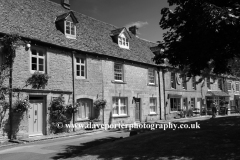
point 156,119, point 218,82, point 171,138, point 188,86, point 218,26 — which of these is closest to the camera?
point 218,26

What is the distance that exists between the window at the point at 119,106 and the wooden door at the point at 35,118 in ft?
24.6

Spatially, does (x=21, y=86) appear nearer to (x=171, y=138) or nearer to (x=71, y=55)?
(x=71, y=55)

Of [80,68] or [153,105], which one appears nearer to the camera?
[80,68]

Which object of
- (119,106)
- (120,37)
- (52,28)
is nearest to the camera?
(52,28)

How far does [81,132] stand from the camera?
17391 mm

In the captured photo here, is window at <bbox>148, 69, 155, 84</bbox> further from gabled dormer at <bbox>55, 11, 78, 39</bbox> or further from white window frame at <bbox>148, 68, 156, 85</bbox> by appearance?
gabled dormer at <bbox>55, 11, 78, 39</bbox>

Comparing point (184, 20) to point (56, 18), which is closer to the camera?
point (184, 20)

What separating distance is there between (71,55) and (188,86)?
1870 cm

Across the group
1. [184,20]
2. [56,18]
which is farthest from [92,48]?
[184,20]

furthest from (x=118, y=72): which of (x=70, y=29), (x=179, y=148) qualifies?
(x=179, y=148)

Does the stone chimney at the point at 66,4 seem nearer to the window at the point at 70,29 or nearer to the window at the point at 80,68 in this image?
the window at the point at 70,29

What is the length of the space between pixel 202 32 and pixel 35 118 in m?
11.3

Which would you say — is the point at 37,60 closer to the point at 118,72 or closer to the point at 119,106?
the point at 118,72

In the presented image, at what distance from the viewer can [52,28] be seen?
60.3 feet
